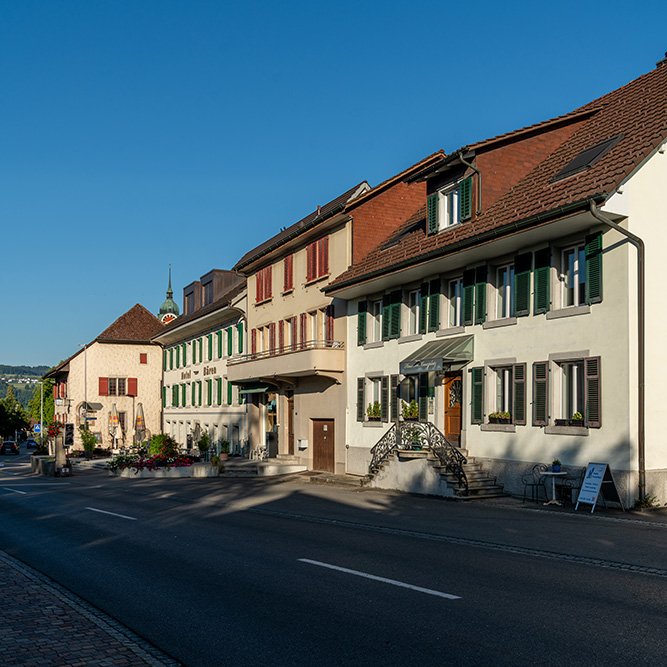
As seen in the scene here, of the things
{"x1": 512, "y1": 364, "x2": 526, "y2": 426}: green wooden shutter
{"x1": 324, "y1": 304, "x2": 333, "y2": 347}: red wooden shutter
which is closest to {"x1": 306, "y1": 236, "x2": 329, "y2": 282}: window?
{"x1": 324, "y1": 304, "x2": 333, "y2": 347}: red wooden shutter

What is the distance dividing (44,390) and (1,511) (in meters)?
79.7

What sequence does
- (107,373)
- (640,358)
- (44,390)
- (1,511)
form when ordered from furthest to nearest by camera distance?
(44,390)
(107,373)
(1,511)
(640,358)

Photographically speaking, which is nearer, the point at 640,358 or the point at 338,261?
the point at 640,358

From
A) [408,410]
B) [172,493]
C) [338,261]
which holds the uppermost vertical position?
[338,261]

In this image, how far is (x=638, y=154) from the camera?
17891 mm

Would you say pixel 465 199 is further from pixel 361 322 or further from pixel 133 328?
pixel 133 328

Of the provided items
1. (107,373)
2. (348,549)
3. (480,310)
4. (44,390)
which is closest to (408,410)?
(480,310)

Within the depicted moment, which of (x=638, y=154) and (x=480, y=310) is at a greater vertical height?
(x=638, y=154)

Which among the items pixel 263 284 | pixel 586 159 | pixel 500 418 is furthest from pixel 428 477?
pixel 263 284

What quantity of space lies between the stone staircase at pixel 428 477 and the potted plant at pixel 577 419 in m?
3.16

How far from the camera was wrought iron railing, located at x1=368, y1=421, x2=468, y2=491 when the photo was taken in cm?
2130

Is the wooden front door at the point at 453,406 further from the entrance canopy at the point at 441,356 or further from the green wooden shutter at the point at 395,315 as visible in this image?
the green wooden shutter at the point at 395,315

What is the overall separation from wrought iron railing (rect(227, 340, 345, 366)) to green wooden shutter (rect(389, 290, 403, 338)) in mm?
3892

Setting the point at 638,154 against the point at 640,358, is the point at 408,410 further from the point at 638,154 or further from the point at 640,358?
the point at 638,154
